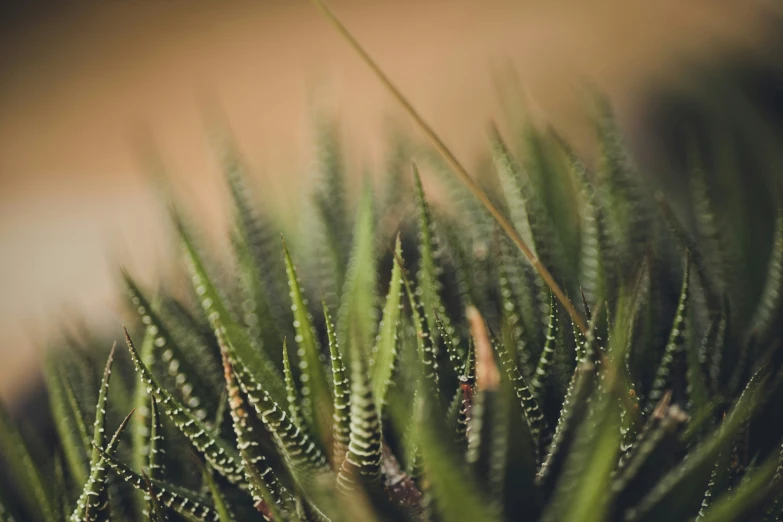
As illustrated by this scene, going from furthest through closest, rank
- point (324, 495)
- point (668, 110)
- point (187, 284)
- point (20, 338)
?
point (20, 338), point (668, 110), point (187, 284), point (324, 495)

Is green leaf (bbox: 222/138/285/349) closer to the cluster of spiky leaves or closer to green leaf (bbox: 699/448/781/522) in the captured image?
the cluster of spiky leaves

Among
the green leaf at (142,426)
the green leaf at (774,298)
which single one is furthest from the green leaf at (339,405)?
the green leaf at (774,298)

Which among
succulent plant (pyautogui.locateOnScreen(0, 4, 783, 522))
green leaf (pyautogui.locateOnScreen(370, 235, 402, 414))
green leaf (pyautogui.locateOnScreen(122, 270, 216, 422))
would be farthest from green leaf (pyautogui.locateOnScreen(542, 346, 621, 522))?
green leaf (pyautogui.locateOnScreen(122, 270, 216, 422))

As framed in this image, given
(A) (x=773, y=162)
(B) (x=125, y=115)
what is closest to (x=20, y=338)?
(B) (x=125, y=115)

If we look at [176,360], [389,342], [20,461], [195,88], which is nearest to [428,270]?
[389,342]

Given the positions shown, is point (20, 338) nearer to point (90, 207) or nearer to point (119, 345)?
point (90, 207)

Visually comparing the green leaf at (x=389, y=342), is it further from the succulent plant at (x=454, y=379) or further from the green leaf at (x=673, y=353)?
the green leaf at (x=673, y=353)
